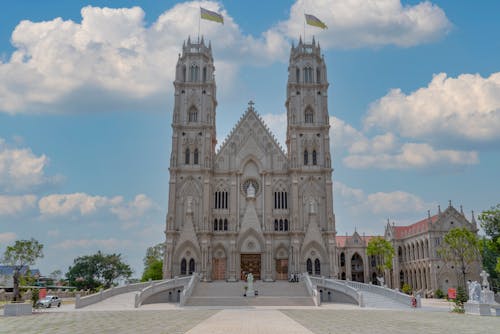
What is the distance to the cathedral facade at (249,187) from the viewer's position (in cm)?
6475

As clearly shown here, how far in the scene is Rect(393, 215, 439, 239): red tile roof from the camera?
82400mm

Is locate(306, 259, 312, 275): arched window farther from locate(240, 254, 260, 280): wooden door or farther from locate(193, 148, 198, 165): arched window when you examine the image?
locate(193, 148, 198, 165): arched window

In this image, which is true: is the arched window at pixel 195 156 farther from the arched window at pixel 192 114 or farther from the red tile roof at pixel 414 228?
the red tile roof at pixel 414 228

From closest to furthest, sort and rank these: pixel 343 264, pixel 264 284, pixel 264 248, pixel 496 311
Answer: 1. pixel 496 311
2. pixel 264 284
3. pixel 264 248
4. pixel 343 264

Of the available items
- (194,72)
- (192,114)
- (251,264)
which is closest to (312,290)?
(251,264)

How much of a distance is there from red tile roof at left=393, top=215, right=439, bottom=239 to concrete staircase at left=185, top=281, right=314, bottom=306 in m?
36.9

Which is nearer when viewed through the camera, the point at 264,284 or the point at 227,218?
the point at 264,284

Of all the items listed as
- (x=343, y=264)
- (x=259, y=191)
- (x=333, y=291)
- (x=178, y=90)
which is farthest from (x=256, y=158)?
(x=343, y=264)

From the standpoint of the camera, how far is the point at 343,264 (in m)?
105

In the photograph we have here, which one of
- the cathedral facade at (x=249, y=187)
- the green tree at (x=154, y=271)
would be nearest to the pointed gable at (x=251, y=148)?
the cathedral facade at (x=249, y=187)

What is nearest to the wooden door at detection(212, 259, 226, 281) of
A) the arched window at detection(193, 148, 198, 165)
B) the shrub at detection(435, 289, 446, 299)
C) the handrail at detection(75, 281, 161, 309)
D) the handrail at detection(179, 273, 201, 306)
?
the handrail at detection(179, 273, 201, 306)

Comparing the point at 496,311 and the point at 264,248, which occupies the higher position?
the point at 264,248

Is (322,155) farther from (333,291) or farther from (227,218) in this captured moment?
(333,291)

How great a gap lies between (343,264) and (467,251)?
41.6 meters
